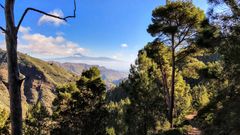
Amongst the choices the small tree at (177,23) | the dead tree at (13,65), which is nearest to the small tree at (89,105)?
the small tree at (177,23)

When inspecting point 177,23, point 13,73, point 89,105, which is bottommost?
point 89,105

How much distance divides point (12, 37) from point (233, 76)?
13.1m

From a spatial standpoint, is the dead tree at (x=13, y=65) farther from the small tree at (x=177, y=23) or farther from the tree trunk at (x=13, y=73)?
the small tree at (x=177, y=23)

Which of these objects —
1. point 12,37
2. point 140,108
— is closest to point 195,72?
point 140,108

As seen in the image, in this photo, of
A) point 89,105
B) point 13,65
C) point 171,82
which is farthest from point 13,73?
point 89,105

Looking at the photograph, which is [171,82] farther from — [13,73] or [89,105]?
[13,73]

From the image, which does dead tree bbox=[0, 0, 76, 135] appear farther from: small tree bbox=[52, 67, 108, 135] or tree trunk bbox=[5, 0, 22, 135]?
small tree bbox=[52, 67, 108, 135]

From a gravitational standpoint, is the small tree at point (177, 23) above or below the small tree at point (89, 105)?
above

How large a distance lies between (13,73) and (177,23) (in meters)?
23.8

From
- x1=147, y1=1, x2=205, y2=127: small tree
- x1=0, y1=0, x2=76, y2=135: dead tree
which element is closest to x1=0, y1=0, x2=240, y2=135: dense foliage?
x1=147, y1=1, x2=205, y2=127: small tree

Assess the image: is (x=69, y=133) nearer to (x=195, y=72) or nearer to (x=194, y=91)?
(x=195, y=72)

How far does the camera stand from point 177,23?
27.7 metres

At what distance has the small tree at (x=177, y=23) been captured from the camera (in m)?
27.0

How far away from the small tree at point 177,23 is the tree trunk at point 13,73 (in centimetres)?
2258
